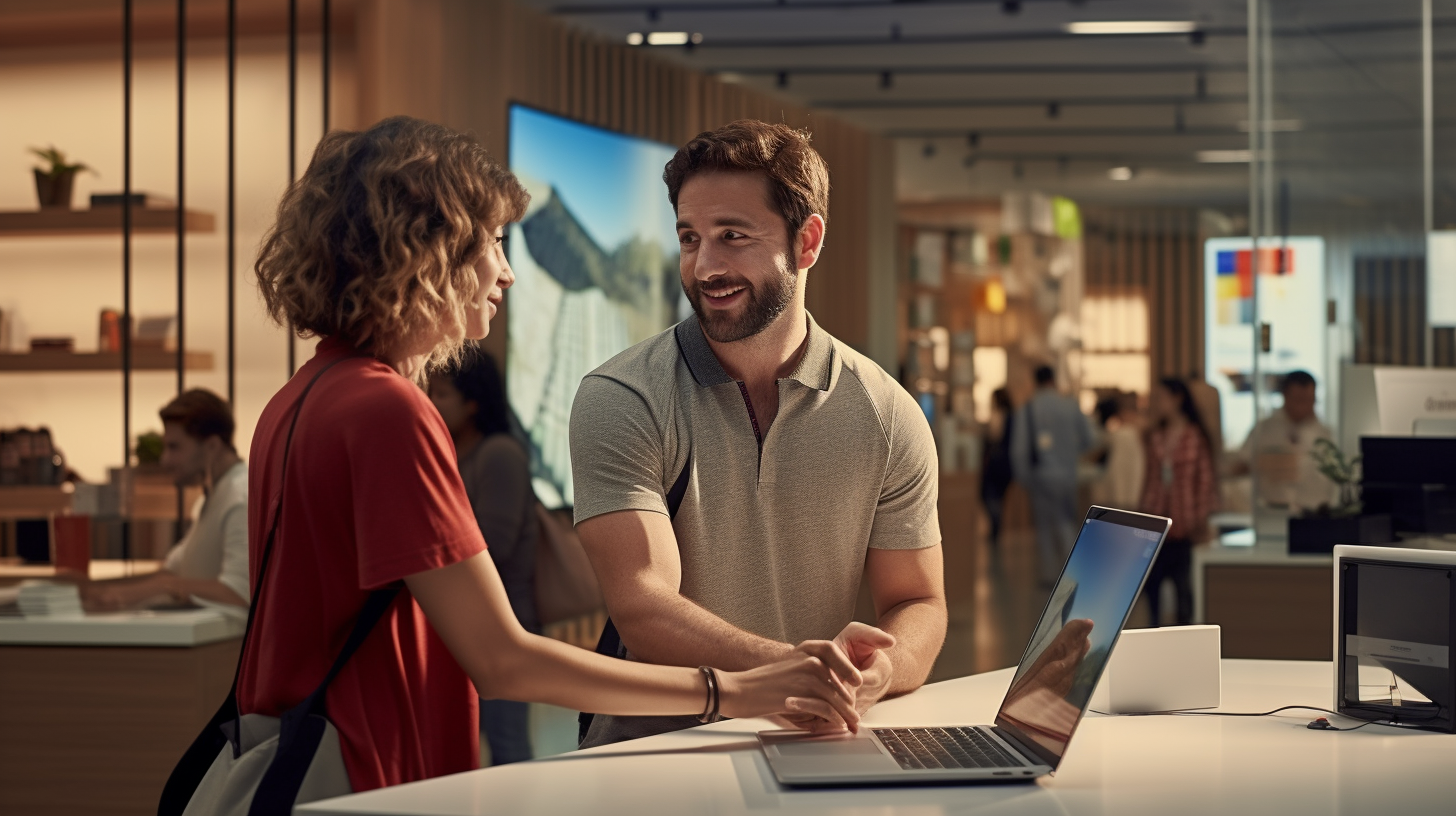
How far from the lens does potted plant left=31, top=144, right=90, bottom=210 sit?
5941mm

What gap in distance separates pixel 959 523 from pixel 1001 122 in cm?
359

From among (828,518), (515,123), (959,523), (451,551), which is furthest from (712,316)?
(959,523)

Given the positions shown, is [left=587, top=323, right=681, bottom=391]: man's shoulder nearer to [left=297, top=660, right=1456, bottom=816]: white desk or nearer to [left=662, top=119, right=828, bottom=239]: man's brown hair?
[left=662, top=119, right=828, bottom=239]: man's brown hair

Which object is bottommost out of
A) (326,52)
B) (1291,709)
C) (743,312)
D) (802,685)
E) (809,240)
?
(1291,709)

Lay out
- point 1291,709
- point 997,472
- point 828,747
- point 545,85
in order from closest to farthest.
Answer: point 828,747, point 1291,709, point 545,85, point 997,472

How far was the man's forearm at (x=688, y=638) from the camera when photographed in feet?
6.79

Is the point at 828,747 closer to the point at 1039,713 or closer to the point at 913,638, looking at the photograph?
the point at 1039,713

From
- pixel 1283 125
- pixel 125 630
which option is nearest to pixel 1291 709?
pixel 125 630

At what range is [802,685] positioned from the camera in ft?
6.04

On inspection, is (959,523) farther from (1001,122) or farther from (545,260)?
(545,260)

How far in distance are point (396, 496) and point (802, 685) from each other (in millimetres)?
576

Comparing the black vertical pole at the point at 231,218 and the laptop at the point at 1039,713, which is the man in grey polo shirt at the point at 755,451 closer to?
the laptop at the point at 1039,713

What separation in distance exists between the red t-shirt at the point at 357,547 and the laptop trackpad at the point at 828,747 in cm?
43

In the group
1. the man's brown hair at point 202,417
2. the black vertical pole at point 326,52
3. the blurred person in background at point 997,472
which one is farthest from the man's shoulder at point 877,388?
the blurred person in background at point 997,472
